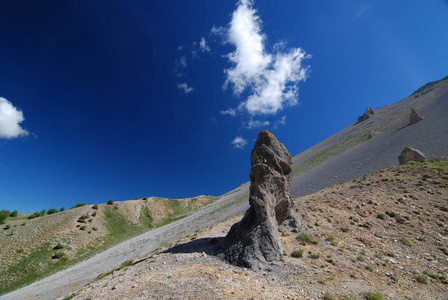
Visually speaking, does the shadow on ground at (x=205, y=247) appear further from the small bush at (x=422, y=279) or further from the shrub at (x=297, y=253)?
the small bush at (x=422, y=279)

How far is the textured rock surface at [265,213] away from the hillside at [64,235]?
88.6 feet

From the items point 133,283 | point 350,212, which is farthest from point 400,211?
point 133,283

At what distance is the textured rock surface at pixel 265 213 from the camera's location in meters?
10.0

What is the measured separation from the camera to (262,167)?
12.8m

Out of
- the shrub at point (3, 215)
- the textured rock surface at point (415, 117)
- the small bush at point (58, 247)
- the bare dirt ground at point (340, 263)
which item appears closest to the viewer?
the bare dirt ground at point (340, 263)

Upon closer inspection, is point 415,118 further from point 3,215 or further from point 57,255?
point 3,215

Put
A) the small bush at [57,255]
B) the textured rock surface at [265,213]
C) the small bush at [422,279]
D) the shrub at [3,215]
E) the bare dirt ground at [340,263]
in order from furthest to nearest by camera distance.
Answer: the shrub at [3,215] < the small bush at [57,255] < the textured rock surface at [265,213] < the small bush at [422,279] < the bare dirt ground at [340,263]

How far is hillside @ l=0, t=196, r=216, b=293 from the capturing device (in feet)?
77.0

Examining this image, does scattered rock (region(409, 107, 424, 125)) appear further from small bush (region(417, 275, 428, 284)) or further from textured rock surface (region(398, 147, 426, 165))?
small bush (region(417, 275, 428, 284))

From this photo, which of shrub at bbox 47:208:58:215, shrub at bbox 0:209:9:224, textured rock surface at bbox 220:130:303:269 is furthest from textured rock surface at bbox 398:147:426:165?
shrub at bbox 0:209:9:224

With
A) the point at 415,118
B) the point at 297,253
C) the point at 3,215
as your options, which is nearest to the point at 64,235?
the point at 3,215

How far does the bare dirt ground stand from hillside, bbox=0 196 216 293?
19.7 meters

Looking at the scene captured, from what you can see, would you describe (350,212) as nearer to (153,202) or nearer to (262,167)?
(262,167)

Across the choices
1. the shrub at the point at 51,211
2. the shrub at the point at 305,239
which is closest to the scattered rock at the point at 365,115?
the shrub at the point at 305,239
